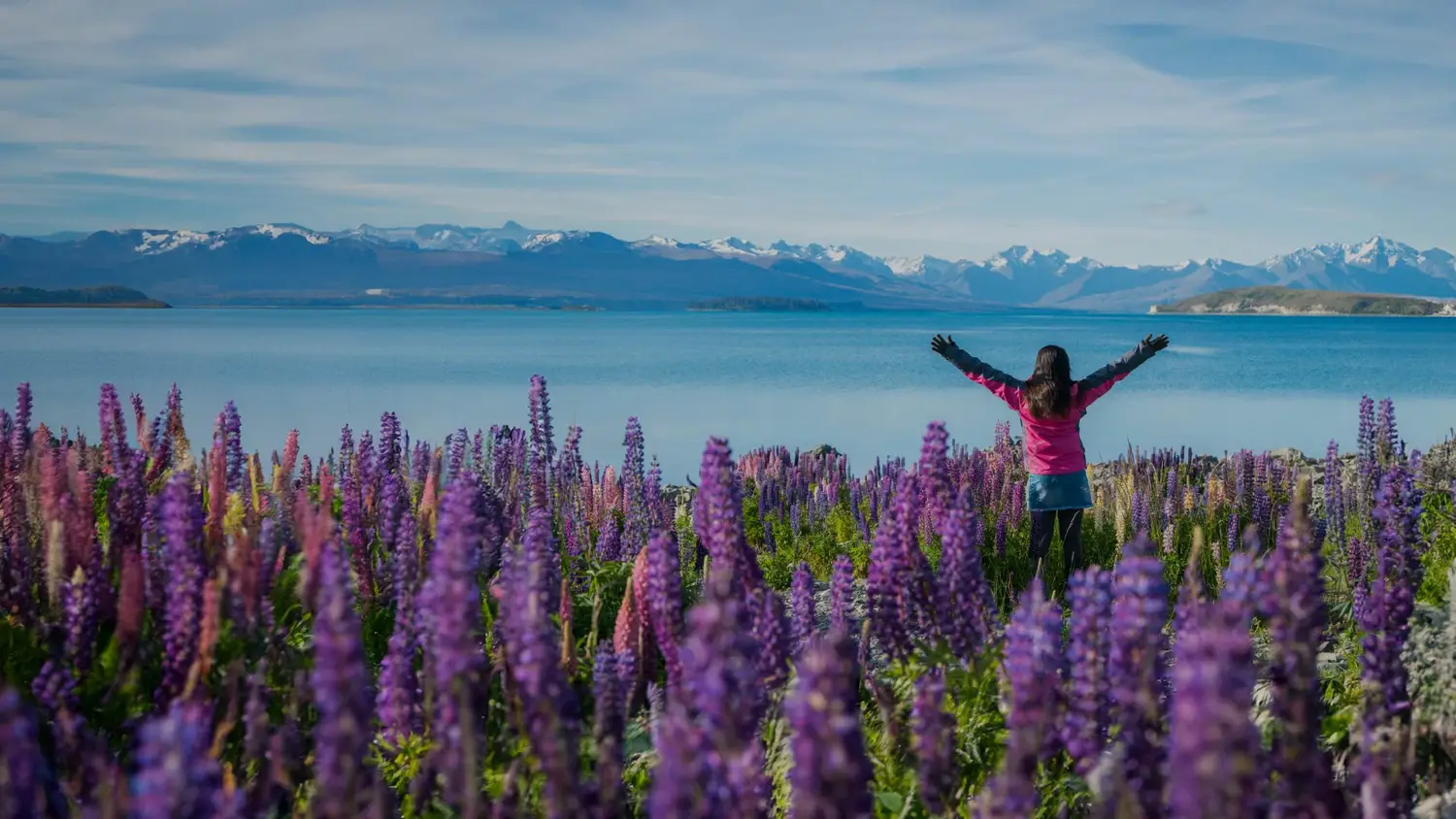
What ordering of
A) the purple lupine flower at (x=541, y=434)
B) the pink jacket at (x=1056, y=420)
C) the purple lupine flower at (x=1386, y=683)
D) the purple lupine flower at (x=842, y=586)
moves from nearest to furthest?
the purple lupine flower at (x=1386, y=683)
the purple lupine flower at (x=842, y=586)
the purple lupine flower at (x=541, y=434)
the pink jacket at (x=1056, y=420)

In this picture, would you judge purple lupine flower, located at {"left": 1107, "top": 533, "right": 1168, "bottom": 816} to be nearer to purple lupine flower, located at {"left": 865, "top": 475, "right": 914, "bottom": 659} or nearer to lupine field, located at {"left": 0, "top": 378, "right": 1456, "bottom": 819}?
lupine field, located at {"left": 0, "top": 378, "right": 1456, "bottom": 819}

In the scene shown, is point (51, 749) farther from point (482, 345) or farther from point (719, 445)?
point (482, 345)

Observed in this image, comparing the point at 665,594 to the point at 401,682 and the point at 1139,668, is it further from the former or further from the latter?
the point at 1139,668

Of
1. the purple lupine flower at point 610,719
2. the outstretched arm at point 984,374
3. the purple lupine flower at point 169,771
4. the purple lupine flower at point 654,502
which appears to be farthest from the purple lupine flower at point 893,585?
the outstretched arm at point 984,374

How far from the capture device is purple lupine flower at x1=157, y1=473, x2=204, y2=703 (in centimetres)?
334

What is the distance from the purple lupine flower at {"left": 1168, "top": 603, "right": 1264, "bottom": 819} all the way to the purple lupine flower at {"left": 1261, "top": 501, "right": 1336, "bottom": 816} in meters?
0.53

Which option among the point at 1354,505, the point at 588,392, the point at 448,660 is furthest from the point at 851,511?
the point at 588,392

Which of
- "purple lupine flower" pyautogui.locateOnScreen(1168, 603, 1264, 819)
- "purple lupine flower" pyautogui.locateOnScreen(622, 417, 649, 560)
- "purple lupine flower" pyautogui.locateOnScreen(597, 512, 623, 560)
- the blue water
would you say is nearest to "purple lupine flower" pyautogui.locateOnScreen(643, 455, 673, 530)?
"purple lupine flower" pyautogui.locateOnScreen(622, 417, 649, 560)

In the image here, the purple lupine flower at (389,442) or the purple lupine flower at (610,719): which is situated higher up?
the purple lupine flower at (389,442)

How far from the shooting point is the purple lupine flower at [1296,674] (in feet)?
8.27

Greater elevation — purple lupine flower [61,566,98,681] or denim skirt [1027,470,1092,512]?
purple lupine flower [61,566,98,681]

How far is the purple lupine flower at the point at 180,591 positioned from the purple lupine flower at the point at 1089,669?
98.1 inches

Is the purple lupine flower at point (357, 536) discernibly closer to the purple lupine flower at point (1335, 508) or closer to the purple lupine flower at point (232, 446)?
the purple lupine flower at point (232, 446)

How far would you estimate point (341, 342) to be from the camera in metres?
90.8
